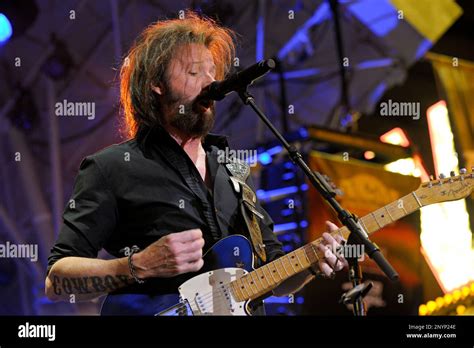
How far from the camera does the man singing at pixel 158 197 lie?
7.10 ft

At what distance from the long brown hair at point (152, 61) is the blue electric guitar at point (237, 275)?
26.9 inches

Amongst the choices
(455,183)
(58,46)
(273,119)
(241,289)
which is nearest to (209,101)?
(241,289)

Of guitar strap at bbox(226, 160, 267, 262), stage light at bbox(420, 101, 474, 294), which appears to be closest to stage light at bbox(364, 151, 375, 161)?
stage light at bbox(420, 101, 474, 294)

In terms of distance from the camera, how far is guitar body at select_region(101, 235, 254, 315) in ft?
7.22

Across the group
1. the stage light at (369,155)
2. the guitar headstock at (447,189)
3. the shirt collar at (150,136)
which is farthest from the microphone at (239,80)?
the stage light at (369,155)

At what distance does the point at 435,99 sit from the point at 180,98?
320cm

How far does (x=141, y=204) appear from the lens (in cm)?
230

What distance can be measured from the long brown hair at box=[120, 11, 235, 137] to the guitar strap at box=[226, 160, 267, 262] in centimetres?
39

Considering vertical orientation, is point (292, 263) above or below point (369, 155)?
below

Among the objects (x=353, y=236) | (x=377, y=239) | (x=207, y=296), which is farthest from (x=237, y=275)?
(x=377, y=239)

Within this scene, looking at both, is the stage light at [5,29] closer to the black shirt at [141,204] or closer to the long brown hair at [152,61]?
the long brown hair at [152,61]

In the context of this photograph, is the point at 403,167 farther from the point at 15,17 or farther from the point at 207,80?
the point at 15,17

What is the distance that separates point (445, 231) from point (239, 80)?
10.5 ft

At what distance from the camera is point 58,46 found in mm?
4590
